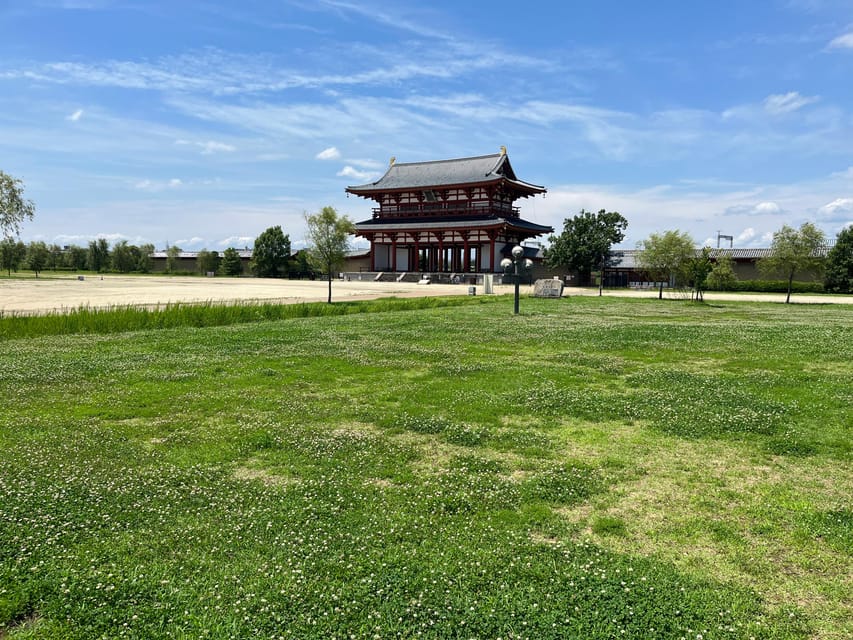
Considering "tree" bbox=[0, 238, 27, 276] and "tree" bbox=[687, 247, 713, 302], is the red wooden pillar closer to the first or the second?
"tree" bbox=[687, 247, 713, 302]

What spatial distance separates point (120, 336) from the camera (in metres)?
18.5

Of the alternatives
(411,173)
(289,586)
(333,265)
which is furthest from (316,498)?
(411,173)

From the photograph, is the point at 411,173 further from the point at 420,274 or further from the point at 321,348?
the point at 321,348

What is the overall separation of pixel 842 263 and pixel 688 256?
90.0 ft

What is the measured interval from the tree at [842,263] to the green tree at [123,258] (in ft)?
394

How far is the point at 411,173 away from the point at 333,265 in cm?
4645

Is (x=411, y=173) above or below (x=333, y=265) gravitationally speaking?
above

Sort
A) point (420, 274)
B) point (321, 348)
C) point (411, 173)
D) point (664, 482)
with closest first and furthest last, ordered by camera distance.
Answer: point (664, 482)
point (321, 348)
point (420, 274)
point (411, 173)

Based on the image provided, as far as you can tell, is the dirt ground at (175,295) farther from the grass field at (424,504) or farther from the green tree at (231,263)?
the green tree at (231,263)

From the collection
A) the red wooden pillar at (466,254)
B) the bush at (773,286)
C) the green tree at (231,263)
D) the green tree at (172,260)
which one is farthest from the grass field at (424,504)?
the green tree at (172,260)

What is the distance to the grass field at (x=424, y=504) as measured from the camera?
4094 mm

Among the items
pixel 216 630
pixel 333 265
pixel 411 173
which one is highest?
pixel 411 173

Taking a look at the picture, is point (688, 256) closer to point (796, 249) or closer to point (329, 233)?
point (796, 249)

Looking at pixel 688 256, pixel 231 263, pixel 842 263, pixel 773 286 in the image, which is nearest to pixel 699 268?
pixel 688 256
